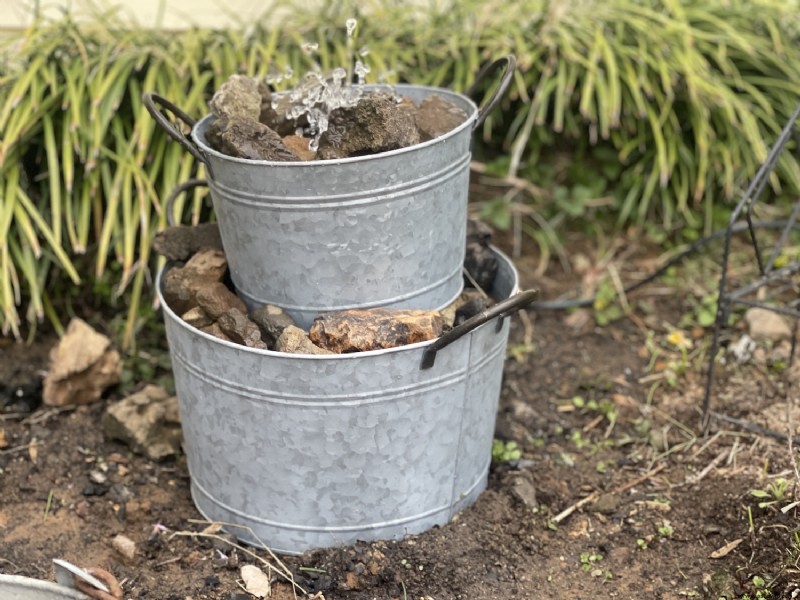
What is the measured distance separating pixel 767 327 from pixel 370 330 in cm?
168

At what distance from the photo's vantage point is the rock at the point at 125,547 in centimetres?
215

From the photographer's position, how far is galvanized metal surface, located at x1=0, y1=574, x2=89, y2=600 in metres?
1.65

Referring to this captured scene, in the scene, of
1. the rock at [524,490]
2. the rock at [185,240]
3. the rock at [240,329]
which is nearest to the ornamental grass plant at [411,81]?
the rock at [185,240]

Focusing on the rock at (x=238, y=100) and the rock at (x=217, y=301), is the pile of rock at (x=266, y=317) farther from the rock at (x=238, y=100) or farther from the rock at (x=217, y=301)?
the rock at (x=238, y=100)

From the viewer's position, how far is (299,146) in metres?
2.17

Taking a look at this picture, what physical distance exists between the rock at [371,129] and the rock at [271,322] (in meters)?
0.39

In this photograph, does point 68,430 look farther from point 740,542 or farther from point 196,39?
point 740,542

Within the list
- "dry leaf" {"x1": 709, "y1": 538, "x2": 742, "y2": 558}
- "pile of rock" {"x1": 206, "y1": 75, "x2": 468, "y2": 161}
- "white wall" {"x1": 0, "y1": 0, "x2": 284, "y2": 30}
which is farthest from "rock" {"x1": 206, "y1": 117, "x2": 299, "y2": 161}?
"white wall" {"x1": 0, "y1": 0, "x2": 284, "y2": 30}

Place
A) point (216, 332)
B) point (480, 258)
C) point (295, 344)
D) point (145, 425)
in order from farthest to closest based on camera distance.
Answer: point (145, 425) < point (480, 258) < point (216, 332) < point (295, 344)

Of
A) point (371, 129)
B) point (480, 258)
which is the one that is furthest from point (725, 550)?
point (371, 129)

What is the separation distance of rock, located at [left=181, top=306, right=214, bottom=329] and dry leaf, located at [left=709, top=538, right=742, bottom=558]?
4.49 feet

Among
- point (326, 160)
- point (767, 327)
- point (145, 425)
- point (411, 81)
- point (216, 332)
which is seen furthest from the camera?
point (411, 81)

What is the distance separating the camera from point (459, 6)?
3684mm

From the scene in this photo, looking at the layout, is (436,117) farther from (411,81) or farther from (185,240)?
(411,81)
